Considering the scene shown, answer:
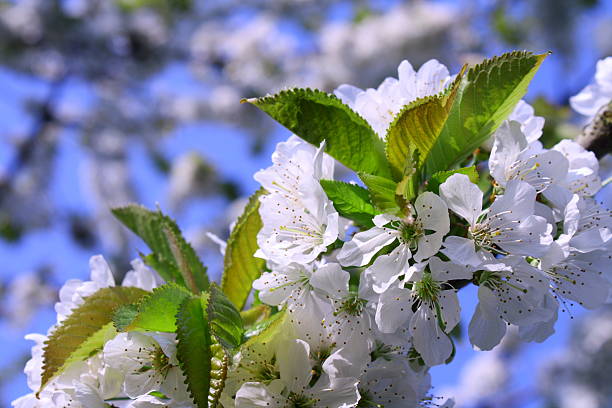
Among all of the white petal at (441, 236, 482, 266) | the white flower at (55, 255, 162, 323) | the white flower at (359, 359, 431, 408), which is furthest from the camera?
the white flower at (55, 255, 162, 323)

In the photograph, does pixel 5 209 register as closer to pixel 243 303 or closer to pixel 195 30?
pixel 195 30

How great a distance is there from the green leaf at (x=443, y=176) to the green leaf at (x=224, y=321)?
0.33m

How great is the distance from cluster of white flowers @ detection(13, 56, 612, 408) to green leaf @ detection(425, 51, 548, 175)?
3cm

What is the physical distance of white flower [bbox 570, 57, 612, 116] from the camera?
101cm

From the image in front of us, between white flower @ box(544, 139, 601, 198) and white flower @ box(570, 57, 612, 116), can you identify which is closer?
white flower @ box(544, 139, 601, 198)

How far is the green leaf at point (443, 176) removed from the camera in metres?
0.70

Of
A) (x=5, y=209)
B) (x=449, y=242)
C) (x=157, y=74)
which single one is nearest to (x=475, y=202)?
(x=449, y=242)

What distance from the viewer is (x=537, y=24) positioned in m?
5.18

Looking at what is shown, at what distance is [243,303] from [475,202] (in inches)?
17.3

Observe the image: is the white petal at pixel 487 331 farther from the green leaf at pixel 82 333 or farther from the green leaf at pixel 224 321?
the green leaf at pixel 82 333

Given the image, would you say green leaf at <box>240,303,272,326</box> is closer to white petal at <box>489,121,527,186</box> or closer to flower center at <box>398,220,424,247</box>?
flower center at <box>398,220,424,247</box>

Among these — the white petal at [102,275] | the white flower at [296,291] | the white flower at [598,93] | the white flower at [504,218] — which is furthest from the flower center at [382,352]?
the white flower at [598,93]

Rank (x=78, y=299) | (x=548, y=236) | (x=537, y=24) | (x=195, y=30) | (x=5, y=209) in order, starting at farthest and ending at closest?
(x=195, y=30) → (x=5, y=209) → (x=537, y=24) → (x=78, y=299) → (x=548, y=236)

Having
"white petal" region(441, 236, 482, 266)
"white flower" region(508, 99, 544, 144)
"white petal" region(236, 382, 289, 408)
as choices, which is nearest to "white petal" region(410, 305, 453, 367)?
A: "white petal" region(441, 236, 482, 266)
